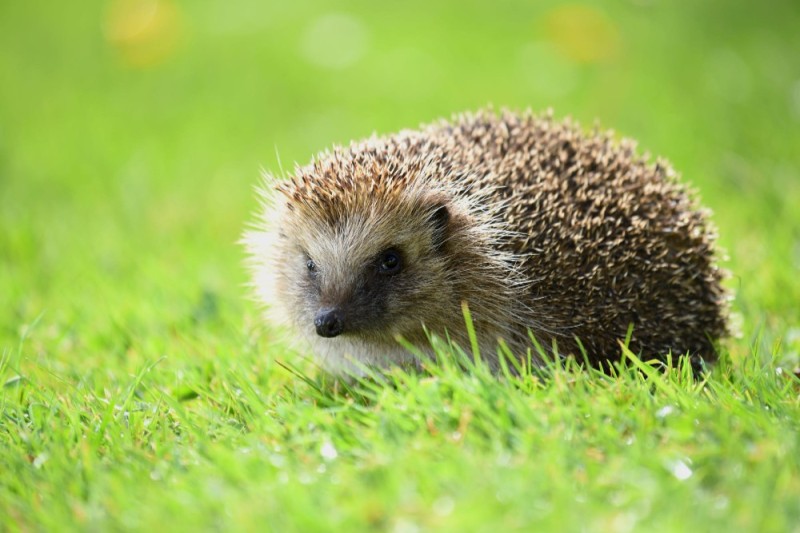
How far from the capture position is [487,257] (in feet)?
12.0

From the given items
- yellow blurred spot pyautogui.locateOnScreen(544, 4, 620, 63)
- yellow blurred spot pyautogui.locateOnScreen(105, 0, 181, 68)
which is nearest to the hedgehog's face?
yellow blurred spot pyautogui.locateOnScreen(544, 4, 620, 63)

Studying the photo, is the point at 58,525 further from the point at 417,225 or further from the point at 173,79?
the point at 173,79

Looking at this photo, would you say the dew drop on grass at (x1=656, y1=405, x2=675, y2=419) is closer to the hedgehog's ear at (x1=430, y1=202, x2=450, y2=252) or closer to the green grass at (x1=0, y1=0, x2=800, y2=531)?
the green grass at (x1=0, y1=0, x2=800, y2=531)

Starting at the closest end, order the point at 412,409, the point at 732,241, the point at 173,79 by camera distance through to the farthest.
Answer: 1. the point at 412,409
2. the point at 732,241
3. the point at 173,79

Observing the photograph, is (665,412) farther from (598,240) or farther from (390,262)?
(390,262)

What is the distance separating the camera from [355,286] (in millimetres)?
3564

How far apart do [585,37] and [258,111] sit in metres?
3.06

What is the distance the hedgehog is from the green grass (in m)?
0.18

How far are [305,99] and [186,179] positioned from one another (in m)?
2.02

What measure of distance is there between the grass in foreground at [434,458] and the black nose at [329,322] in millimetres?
248

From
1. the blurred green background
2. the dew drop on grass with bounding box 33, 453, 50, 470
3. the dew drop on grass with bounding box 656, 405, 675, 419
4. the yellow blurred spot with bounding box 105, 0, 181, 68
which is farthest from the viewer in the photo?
the yellow blurred spot with bounding box 105, 0, 181, 68

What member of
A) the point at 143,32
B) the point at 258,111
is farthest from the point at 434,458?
the point at 143,32

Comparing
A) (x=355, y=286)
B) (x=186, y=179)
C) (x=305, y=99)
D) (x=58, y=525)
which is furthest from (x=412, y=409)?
(x=305, y=99)

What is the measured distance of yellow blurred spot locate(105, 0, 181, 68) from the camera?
9391mm
